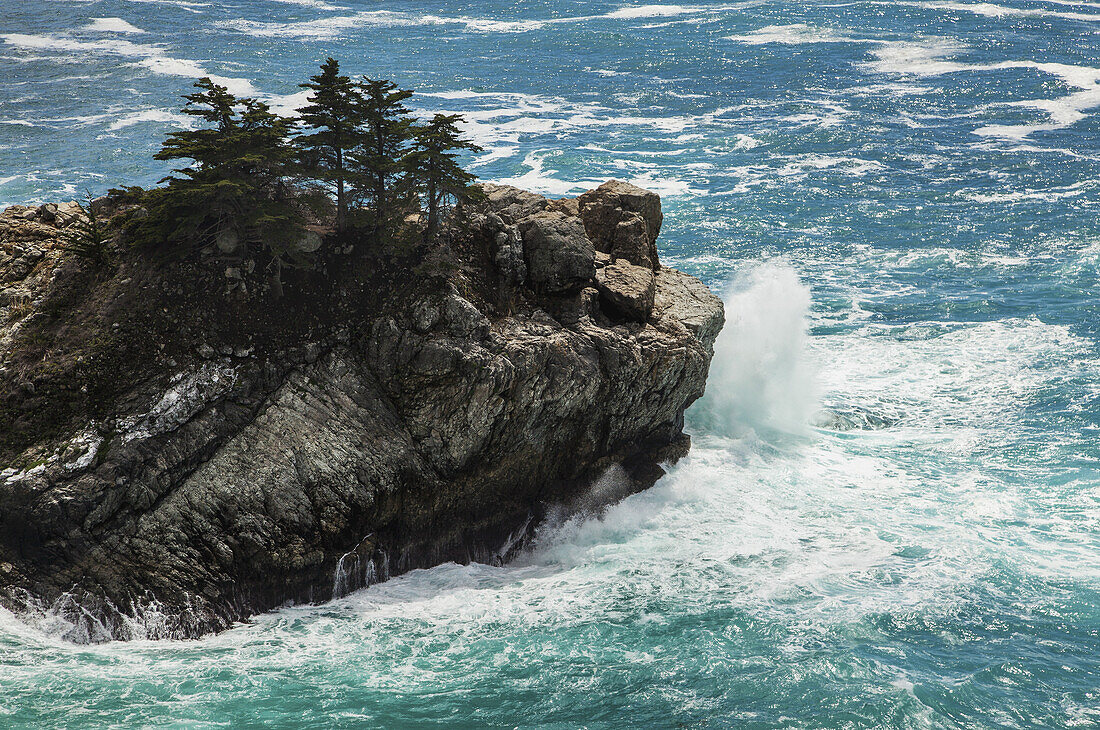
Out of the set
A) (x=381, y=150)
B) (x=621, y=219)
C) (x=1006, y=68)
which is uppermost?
(x=1006, y=68)

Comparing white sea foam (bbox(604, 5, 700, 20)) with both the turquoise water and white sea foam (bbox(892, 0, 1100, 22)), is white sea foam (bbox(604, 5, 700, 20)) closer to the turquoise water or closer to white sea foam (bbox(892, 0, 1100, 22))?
white sea foam (bbox(892, 0, 1100, 22))

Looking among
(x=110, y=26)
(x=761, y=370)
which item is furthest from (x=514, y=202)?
(x=110, y=26)

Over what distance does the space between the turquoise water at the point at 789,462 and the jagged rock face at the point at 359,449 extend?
1034mm

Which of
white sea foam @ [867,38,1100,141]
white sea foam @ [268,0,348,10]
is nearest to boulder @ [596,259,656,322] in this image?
white sea foam @ [867,38,1100,141]

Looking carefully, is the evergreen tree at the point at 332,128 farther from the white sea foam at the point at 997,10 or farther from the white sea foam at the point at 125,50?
the white sea foam at the point at 997,10

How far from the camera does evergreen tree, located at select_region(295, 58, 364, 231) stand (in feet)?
74.5

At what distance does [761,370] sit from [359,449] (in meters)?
16.7

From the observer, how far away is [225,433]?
816 inches

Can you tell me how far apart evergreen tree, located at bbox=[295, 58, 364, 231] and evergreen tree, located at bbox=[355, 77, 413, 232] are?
0.95ft

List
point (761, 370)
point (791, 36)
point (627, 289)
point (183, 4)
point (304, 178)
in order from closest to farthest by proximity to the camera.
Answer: point (304, 178), point (627, 289), point (761, 370), point (791, 36), point (183, 4)

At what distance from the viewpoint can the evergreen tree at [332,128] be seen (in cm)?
2272

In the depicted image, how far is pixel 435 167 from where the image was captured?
23.5 metres

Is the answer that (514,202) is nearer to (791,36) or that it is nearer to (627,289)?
(627,289)

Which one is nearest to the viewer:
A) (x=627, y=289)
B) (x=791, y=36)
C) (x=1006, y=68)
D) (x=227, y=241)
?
(x=227, y=241)
